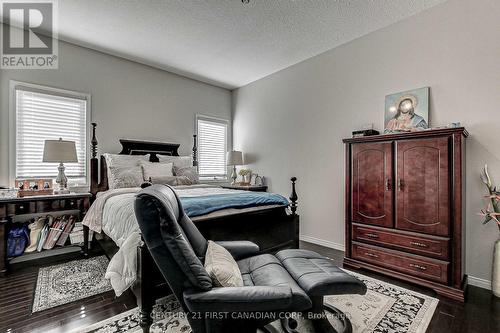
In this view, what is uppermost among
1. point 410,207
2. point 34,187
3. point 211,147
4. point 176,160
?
point 211,147

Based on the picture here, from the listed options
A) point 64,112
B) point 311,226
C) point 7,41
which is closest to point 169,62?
point 64,112

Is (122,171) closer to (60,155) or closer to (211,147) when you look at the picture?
(60,155)

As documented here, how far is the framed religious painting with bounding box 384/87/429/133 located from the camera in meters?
2.86

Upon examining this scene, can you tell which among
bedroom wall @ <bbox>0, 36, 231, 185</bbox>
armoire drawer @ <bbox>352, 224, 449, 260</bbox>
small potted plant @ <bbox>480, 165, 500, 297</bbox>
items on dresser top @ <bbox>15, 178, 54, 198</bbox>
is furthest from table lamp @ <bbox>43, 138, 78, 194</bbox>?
small potted plant @ <bbox>480, 165, 500, 297</bbox>

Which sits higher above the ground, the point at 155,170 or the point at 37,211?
the point at 155,170

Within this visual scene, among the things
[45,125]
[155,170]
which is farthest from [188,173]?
[45,125]

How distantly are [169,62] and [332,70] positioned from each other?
2.69m

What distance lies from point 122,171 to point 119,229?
4.75 feet

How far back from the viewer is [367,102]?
339 cm

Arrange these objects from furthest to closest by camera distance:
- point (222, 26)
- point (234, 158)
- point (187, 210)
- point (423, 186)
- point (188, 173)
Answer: point (234, 158), point (188, 173), point (222, 26), point (423, 186), point (187, 210)

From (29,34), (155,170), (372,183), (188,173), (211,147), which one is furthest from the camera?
(211,147)

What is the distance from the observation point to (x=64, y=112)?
141 inches

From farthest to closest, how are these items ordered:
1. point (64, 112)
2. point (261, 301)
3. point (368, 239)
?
point (64, 112) → point (368, 239) → point (261, 301)

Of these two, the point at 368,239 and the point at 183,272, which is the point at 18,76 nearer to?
the point at 183,272
